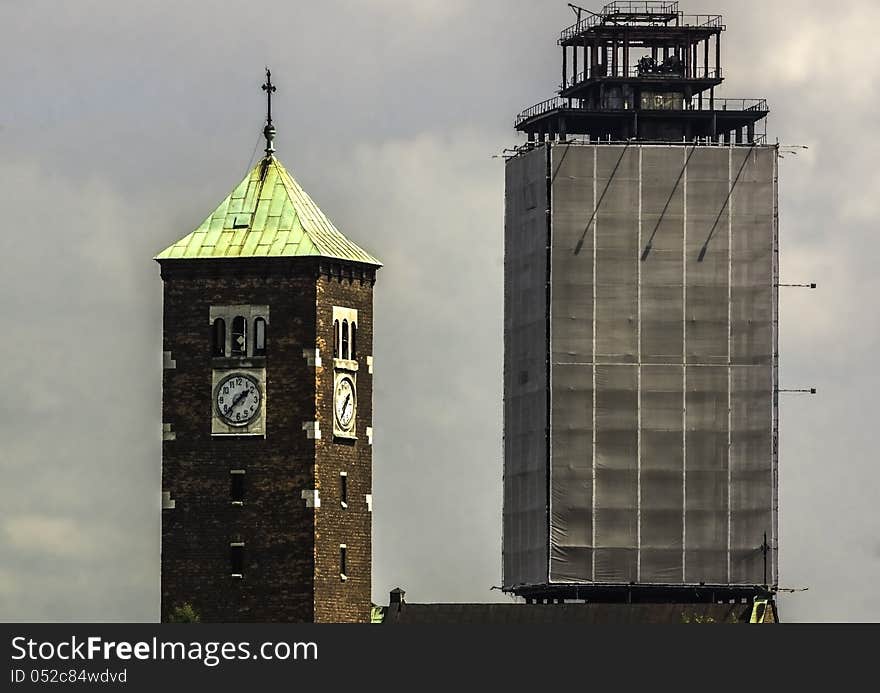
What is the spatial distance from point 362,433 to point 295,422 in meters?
4.15

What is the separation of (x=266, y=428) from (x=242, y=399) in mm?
1831

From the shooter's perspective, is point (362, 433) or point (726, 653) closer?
point (726, 653)

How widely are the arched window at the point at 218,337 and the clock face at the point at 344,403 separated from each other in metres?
5.66

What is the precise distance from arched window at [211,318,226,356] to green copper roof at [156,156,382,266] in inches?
126

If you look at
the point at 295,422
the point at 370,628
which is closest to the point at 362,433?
the point at 295,422

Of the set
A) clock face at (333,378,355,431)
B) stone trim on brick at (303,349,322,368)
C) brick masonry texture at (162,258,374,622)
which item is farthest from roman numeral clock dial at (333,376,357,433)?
stone trim on brick at (303,349,322,368)

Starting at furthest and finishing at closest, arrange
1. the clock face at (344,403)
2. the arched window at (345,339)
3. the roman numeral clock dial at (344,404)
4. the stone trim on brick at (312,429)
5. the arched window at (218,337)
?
the arched window at (345,339)
the arched window at (218,337)
the clock face at (344,403)
the roman numeral clock dial at (344,404)
the stone trim on brick at (312,429)

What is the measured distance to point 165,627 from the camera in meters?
148

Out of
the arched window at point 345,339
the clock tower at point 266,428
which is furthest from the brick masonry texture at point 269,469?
the arched window at point 345,339

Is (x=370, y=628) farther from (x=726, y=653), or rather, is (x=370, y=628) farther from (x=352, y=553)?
(x=352, y=553)

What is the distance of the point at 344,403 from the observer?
7313 inches

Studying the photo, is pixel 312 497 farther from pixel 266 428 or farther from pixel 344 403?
pixel 344 403

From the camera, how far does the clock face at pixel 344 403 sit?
608 ft

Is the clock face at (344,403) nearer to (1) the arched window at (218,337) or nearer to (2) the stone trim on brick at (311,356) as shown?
(2) the stone trim on brick at (311,356)
